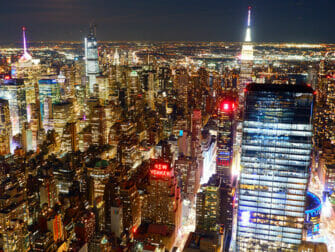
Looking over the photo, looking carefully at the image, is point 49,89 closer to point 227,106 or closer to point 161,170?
point 227,106

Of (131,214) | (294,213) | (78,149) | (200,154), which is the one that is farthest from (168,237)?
(78,149)

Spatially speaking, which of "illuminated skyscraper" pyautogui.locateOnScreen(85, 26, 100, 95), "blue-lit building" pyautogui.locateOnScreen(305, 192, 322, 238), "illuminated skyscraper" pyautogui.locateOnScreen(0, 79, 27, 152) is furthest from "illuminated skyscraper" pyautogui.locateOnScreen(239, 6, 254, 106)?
"illuminated skyscraper" pyautogui.locateOnScreen(0, 79, 27, 152)

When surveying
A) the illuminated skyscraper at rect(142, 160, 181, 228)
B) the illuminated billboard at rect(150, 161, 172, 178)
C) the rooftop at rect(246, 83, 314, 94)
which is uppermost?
the rooftop at rect(246, 83, 314, 94)

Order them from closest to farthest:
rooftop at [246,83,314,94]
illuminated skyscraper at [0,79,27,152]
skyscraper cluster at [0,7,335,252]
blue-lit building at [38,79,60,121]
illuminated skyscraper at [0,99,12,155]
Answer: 1. rooftop at [246,83,314,94]
2. skyscraper cluster at [0,7,335,252]
3. illuminated skyscraper at [0,99,12,155]
4. illuminated skyscraper at [0,79,27,152]
5. blue-lit building at [38,79,60,121]

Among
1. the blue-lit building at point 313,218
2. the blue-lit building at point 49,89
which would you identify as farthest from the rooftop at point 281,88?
the blue-lit building at point 49,89

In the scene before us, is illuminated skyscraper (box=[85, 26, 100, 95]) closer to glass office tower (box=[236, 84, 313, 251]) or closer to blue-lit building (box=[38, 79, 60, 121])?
blue-lit building (box=[38, 79, 60, 121])

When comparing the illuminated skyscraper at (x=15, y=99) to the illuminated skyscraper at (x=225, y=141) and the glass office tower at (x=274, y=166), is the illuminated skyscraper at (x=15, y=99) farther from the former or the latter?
the glass office tower at (x=274, y=166)

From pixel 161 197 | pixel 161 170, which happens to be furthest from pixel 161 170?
pixel 161 197

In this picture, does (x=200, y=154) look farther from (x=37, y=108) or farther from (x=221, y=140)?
(x=37, y=108)
